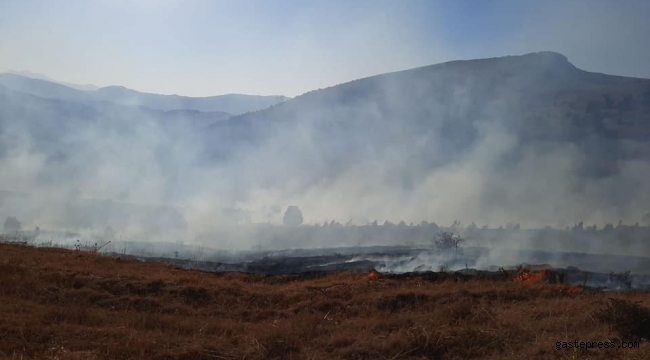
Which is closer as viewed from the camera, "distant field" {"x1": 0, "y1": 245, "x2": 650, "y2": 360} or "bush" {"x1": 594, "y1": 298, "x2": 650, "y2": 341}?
"distant field" {"x1": 0, "y1": 245, "x2": 650, "y2": 360}

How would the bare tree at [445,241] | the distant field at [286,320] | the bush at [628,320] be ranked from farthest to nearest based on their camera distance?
the bare tree at [445,241] < the bush at [628,320] < the distant field at [286,320]

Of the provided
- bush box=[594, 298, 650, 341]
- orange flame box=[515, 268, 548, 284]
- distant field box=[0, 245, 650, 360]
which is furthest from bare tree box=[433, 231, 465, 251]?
bush box=[594, 298, 650, 341]

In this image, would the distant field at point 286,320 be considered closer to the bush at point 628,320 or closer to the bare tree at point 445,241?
the bush at point 628,320

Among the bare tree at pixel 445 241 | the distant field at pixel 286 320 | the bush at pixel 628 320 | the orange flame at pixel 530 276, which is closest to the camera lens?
the distant field at pixel 286 320

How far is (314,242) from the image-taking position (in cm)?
4744

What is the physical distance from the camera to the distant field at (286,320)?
8250 mm

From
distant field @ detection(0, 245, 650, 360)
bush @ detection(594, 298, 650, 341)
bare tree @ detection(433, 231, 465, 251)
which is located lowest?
distant field @ detection(0, 245, 650, 360)

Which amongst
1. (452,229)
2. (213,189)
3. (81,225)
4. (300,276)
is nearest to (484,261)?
(452,229)

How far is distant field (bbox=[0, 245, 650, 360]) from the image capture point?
8250mm

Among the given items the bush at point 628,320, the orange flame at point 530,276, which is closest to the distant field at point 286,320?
the bush at point 628,320

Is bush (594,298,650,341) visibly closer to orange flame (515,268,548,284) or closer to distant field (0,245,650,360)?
distant field (0,245,650,360)

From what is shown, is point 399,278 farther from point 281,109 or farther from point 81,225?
point 281,109

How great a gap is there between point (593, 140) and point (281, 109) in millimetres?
35323

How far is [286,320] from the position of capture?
11.6 m
